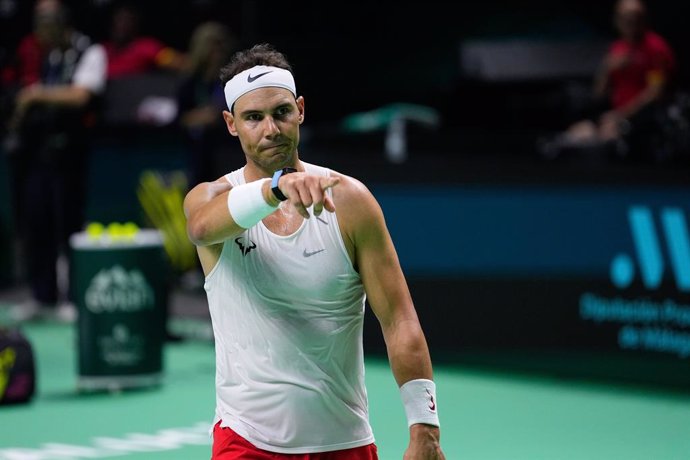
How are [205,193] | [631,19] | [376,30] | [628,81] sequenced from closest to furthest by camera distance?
[205,193] < [631,19] < [628,81] < [376,30]

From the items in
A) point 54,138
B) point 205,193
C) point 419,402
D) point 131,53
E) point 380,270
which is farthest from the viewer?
point 131,53

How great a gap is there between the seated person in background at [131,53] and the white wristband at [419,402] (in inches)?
411

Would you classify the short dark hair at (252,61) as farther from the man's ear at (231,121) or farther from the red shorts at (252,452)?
the red shorts at (252,452)

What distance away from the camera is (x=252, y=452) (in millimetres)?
4242

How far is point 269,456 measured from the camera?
424 cm

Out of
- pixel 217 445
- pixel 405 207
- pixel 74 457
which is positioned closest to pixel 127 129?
pixel 405 207

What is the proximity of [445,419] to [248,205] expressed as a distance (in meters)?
4.35

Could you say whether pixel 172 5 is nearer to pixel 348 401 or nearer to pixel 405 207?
pixel 405 207

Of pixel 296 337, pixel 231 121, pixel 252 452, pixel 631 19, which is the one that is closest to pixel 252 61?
pixel 231 121

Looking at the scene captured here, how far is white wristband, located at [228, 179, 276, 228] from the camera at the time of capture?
3.90m

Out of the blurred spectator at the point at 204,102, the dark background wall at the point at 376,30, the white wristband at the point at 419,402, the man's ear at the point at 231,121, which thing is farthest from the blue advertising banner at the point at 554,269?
the white wristband at the point at 419,402

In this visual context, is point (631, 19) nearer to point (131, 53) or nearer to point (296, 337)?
point (131, 53)

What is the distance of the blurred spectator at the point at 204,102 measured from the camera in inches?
468

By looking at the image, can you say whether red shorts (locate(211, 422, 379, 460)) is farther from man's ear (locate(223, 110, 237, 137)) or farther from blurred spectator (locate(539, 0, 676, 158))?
blurred spectator (locate(539, 0, 676, 158))
